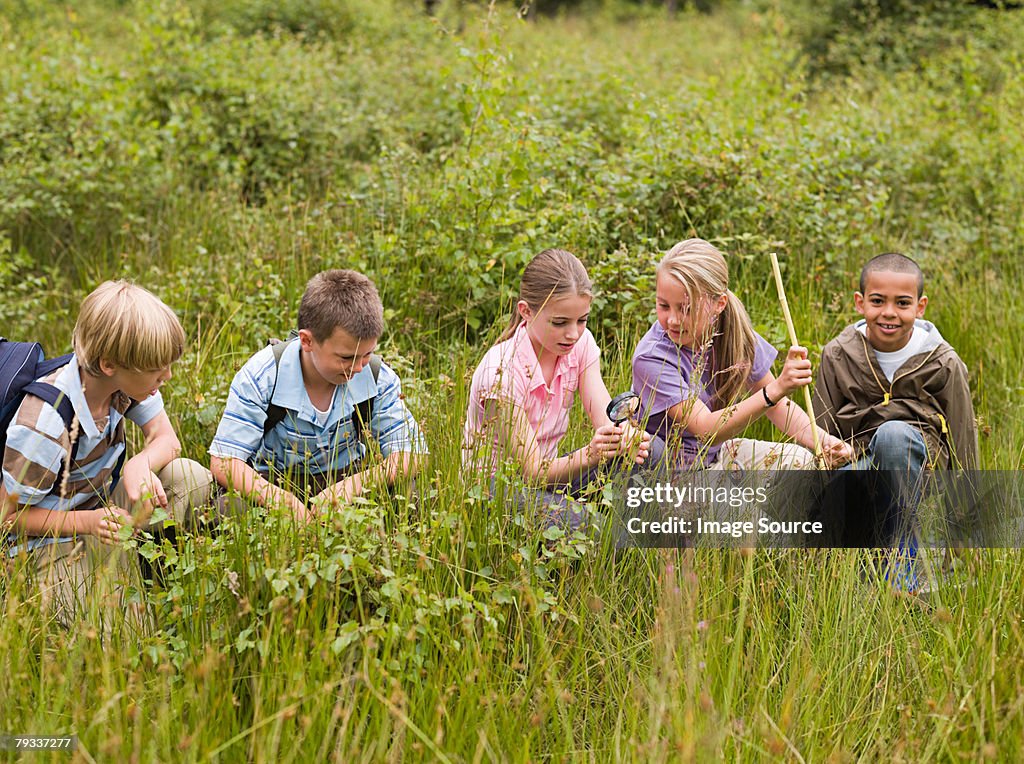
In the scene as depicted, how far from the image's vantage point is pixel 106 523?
2.97 meters

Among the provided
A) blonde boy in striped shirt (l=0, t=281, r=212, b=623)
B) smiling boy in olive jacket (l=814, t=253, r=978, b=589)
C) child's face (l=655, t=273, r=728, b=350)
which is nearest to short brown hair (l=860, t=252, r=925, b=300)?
smiling boy in olive jacket (l=814, t=253, r=978, b=589)

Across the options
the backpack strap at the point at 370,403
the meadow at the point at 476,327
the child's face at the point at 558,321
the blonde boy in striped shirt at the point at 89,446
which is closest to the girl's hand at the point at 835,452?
the meadow at the point at 476,327

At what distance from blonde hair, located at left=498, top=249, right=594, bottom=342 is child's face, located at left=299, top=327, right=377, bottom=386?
0.62m

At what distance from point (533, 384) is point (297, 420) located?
2.80ft

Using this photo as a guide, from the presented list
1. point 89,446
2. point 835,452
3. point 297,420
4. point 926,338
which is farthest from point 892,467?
point 89,446

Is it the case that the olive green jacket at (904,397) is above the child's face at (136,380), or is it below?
above

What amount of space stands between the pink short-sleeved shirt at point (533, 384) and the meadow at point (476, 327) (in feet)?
0.35

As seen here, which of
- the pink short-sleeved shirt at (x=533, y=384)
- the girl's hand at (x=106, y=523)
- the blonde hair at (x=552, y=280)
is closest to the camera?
the girl's hand at (x=106, y=523)

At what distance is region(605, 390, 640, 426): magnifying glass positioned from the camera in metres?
3.16

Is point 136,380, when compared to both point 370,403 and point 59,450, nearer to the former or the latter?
point 59,450

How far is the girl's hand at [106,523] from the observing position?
2.84 m

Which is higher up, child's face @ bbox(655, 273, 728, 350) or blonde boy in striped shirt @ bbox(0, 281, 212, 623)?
child's face @ bbox(655, 273, 728, 350)

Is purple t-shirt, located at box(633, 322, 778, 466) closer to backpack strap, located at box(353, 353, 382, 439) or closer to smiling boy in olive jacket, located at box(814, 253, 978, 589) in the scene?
smiling boy in olive jacket, located at box(814, 253, 978, 589)

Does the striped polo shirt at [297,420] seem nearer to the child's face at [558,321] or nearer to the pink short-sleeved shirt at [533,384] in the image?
the pink short-sleeved shirt at [533,384]
